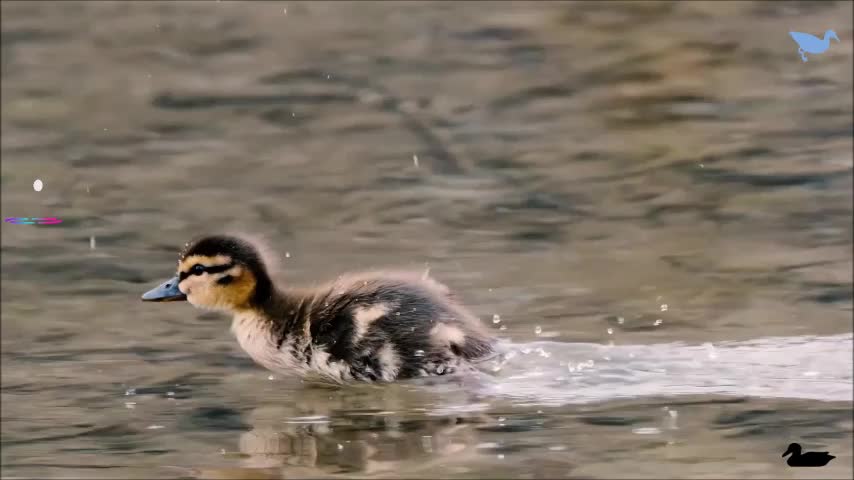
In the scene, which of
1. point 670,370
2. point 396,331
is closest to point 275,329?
point 396,331

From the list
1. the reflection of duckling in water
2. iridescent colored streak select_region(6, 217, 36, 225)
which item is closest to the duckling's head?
the reflection of duckling in water

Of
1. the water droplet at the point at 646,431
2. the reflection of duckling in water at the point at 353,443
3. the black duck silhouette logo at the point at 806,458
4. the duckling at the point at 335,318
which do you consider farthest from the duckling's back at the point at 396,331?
the black duck silhouette logo at the point at 806,458

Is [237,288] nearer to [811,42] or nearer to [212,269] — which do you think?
[212,269]

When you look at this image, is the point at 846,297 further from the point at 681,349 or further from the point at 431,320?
the point at 431,320

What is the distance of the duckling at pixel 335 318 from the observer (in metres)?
5.19

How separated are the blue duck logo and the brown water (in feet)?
0.18

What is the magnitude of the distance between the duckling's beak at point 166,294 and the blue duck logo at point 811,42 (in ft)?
13.4

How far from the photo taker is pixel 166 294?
17.9 ft

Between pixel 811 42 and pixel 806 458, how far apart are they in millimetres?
4667

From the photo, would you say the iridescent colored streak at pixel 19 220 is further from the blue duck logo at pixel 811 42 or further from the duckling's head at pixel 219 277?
the blue duck logo at pixel 811 42

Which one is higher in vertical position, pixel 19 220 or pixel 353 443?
pixel 19 220

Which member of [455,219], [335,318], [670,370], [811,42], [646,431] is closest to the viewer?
[646,431]

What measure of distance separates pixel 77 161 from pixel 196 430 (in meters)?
3.29

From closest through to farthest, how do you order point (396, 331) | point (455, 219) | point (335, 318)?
point (396, 331) → point (335, 318) → point (455, 219)
